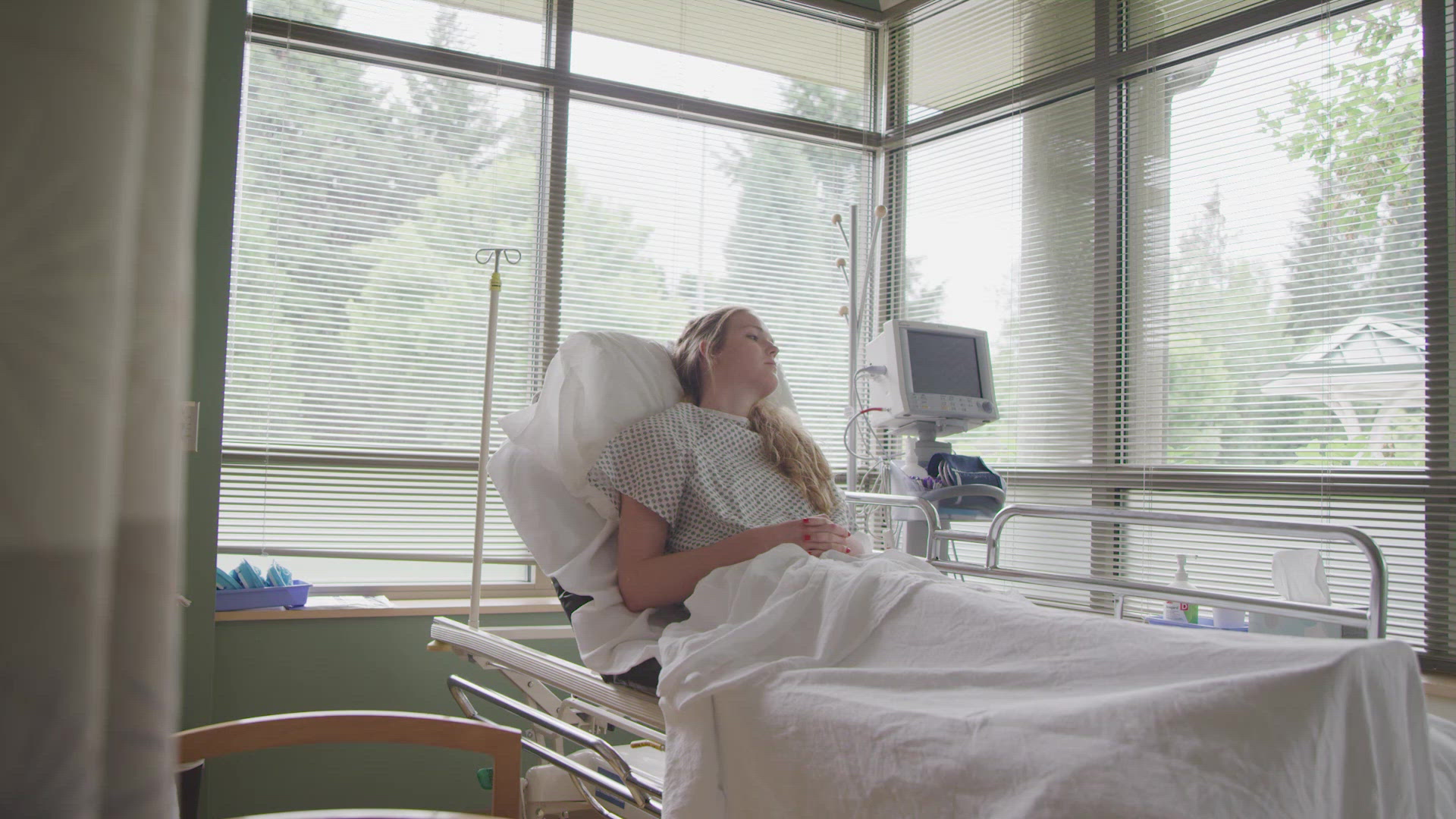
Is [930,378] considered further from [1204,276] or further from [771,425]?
[1204,276]

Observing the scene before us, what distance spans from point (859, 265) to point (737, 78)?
797 mm

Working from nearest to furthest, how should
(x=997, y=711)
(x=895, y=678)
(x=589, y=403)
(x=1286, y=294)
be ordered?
1. (x=997, y=711)
2. (x=895, y=678)
3. (x=589, y=403)
4. (x=1286, y=294)

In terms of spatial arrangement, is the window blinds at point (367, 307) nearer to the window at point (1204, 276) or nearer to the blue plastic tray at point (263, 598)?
the blue plastic tray at point (263, 598)

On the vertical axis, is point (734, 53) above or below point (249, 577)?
above

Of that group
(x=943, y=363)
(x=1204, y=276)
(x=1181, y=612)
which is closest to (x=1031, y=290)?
(x=1204, y=276)

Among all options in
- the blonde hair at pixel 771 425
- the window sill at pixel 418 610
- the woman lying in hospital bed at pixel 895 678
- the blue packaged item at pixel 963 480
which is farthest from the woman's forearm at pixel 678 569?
the window sill at pixel 418 610

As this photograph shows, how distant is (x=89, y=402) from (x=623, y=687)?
1.42 meters

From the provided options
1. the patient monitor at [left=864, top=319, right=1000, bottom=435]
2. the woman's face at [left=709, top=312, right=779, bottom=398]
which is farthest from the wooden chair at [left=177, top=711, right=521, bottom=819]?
the patient monitor at [left=864, top=319, right=1000, bottom=435]

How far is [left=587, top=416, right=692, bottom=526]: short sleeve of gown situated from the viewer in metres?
1.76

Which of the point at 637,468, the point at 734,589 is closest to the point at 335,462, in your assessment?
the point at 637,468

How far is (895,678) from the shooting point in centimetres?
117

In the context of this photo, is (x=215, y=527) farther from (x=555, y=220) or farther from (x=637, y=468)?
(x=555, y=220)

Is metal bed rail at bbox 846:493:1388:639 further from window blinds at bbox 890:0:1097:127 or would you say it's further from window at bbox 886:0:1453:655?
window blinds at bbox 890:0:1097:127

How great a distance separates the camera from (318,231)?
8.91ft
